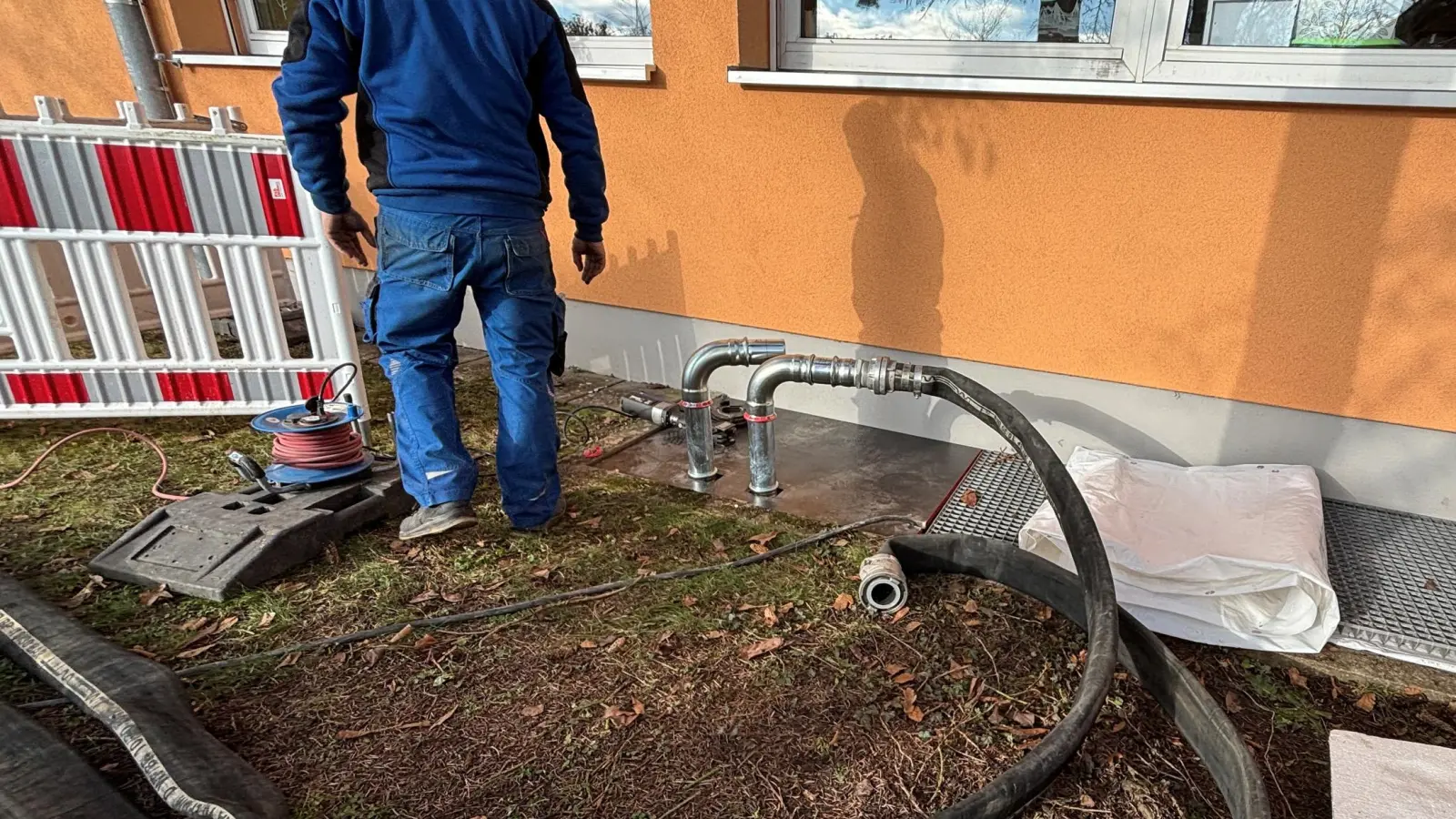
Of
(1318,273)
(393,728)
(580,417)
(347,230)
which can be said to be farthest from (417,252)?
(1318,273)

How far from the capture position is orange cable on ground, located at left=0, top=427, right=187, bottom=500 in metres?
3.25

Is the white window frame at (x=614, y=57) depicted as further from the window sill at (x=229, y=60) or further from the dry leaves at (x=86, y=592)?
the dry leaves at (x=86, y=592)

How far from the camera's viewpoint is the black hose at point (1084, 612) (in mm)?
1609

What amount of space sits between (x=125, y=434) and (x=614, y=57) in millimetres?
3070

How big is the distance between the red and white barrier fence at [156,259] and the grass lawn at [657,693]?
3.13 ft

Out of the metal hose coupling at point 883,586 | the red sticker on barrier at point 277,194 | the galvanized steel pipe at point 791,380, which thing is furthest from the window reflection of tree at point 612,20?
the metal hose coupling at point 883,586

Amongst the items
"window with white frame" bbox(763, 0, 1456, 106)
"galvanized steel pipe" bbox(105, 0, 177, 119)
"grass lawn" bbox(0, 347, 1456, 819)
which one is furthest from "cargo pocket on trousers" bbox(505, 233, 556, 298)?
"galvanized steel pipe" bbox(105, 0, 177, 119)

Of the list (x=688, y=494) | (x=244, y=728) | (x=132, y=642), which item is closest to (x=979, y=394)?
(x=688, y=494)

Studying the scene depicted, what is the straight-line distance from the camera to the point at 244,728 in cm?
203

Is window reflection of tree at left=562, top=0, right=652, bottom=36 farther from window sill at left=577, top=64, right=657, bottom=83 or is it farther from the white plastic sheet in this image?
the white plastic sheet

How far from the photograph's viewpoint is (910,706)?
6.74 feet

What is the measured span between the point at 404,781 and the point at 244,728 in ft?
1.66

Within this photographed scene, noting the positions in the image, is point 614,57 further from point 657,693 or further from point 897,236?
point 657,693

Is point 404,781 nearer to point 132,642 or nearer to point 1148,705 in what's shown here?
point 132,642
